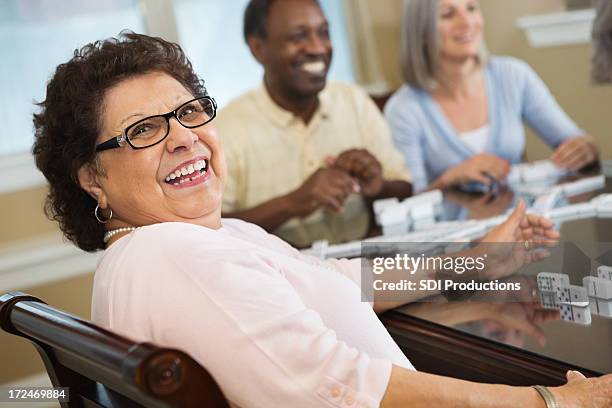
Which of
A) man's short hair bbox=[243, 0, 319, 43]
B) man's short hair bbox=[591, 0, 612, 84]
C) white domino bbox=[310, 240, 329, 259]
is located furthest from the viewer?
man's short hair bbox=[591, 0, 612, 84]

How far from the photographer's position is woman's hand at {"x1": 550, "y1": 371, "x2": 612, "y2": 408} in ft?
3.90

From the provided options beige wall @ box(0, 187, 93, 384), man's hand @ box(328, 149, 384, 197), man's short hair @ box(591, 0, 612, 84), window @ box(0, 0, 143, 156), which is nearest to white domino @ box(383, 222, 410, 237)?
man's hand @ box(328, 149, 384, 197)

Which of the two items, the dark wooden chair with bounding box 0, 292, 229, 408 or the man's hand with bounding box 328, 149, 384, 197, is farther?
the man's hand with bounding box 328, 149, 384, 197

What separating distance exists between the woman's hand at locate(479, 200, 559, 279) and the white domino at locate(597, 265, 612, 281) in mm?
264

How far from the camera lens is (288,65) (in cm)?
277

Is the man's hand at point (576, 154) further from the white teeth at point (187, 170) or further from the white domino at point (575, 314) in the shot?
the white teeth at point (187, 170)

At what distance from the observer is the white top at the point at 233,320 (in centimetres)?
118

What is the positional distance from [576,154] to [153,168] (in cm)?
170

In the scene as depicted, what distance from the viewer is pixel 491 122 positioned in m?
3.08

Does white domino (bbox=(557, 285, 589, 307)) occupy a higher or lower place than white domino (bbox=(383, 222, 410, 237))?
higher

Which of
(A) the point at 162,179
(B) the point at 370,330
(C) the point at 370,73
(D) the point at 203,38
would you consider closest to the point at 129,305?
(A) the point at 162,179

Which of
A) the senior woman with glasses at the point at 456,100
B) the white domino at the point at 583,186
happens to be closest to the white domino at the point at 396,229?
the white domino at the point at 583,186

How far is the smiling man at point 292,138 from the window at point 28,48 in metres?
1.06

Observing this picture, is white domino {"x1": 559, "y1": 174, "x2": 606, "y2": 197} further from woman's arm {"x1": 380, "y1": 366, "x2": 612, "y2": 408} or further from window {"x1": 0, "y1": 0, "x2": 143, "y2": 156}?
window {"x1": 0, "y1": 0, "x2": 143, "y2": 156}
